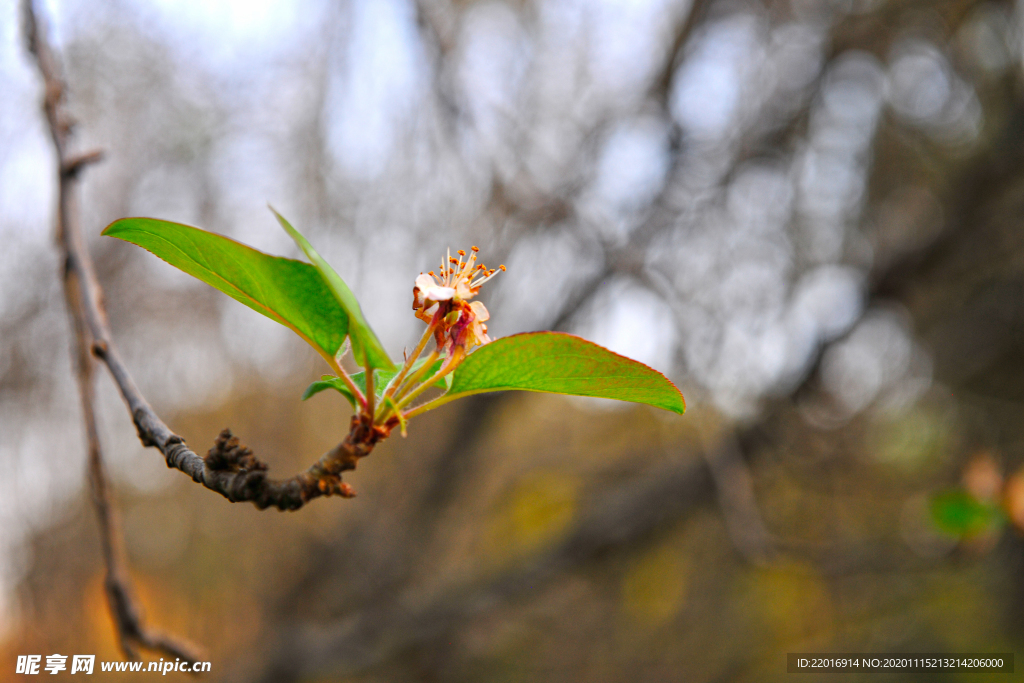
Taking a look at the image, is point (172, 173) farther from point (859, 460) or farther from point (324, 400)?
point (859, 460)

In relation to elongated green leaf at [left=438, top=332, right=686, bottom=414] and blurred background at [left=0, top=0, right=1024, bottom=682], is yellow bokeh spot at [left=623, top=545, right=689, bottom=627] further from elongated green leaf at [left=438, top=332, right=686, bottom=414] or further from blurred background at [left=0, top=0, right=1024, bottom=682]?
elongated green leaf at [left=438, top=332, right=686, bottom=414]

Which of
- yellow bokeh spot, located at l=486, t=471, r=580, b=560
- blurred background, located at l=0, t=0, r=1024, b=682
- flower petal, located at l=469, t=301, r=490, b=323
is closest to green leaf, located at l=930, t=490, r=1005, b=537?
blurred background, located at l=0, t=0, r=1024, b=682

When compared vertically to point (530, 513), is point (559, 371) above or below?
below

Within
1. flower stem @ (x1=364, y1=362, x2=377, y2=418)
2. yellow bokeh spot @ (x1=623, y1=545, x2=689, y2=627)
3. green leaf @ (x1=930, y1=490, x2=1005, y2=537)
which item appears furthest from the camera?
yellow bokeh spot @ (x1=623, y1=545, x2=689, y2=627)

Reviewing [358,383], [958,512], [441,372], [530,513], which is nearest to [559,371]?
[441,372]

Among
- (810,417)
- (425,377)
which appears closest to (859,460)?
(810,417)

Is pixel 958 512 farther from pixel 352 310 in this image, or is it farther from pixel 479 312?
pixel 352 310

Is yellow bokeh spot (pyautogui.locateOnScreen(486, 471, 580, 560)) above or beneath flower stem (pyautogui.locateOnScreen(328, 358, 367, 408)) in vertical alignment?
above
